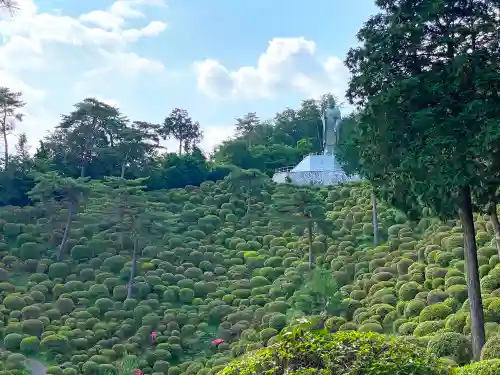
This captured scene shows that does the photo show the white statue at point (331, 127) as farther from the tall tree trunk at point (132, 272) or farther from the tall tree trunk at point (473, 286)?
the tall tree trunk at point (473, 286)

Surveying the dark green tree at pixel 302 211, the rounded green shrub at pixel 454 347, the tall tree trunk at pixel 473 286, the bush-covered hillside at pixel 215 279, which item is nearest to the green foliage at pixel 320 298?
the bush-covered hillside at pixel 215 279

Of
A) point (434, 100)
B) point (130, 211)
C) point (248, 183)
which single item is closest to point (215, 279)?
point (130, 211)

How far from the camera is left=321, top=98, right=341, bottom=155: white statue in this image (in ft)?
120

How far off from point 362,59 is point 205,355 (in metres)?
10.5

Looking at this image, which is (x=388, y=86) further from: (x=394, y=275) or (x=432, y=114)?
(x=394, y=275)

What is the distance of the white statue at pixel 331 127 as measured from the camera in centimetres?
3667

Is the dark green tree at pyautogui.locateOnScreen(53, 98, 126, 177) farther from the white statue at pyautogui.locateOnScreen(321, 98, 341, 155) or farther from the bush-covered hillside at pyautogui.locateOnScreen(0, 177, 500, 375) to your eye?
the white statue at pyautogui.locateOnScreen(321, 98, 341, 155)

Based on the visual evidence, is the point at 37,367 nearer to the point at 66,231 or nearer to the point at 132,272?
the point at 132,272

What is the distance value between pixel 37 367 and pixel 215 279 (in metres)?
7.51

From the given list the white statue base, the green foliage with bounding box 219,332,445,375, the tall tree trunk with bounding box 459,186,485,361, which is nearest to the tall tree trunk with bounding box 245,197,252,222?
the white statue base

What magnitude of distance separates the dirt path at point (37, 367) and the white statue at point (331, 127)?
75.6 ft

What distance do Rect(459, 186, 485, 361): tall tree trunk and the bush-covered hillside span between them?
0.71 meters

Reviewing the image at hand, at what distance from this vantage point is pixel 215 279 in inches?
909

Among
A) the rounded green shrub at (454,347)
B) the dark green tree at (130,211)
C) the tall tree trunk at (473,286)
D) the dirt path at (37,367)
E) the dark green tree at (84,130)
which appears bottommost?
the dirt path at (37,367)
